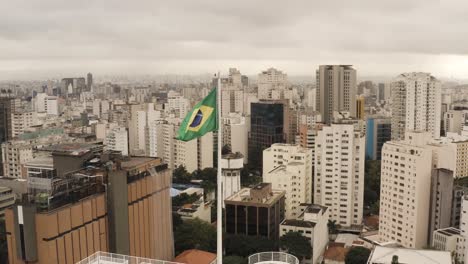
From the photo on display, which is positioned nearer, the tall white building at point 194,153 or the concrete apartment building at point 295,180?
the concrete apartment building at point 295,180

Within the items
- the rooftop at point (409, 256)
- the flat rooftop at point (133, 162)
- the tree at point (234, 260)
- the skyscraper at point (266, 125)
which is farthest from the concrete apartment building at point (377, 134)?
the flat rooftop at point (133, 162)

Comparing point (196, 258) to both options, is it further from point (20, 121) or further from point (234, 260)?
point (20, 121)

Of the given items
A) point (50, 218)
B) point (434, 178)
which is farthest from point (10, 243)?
point (434, 178)

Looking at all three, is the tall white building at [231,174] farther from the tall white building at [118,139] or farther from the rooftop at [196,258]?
the tall white building at [118,139]

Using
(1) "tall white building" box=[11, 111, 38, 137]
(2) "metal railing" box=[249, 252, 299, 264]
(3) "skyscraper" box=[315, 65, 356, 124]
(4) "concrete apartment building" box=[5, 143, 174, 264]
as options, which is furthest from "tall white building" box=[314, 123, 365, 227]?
(3) "skyscraper" box=[315, 65, 356, 124]

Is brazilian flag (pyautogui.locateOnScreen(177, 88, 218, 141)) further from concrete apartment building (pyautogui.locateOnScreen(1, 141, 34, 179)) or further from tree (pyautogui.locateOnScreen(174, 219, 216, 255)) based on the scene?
concrete apartment building (pyautogui.locateOnScreen(1, 141, 34, 179))

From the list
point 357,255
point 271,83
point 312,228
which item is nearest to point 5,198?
point 312,228
